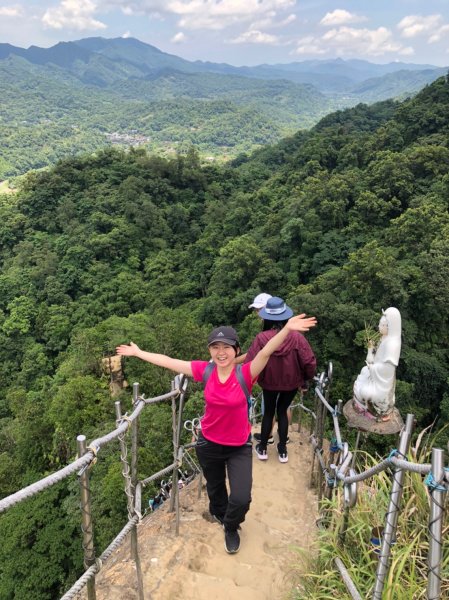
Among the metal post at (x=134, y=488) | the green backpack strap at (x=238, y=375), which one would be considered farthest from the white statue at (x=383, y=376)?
the metal post at (x=134, y=488)

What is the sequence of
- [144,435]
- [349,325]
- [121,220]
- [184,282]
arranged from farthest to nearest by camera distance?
[121,220] → [184,282] → [349,325] → [144,435]

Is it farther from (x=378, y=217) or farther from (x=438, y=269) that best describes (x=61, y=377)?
(x=378, y=217)

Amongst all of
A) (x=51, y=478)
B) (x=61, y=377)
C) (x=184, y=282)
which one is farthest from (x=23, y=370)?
(x=51, y=478)

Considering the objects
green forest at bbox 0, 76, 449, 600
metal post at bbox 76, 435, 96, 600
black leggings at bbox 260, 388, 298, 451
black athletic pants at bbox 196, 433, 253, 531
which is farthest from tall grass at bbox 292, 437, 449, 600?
green forest at bbox 0, 76, 449, 600

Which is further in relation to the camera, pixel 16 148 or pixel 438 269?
pixel 16 148

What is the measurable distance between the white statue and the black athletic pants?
74.4 inches

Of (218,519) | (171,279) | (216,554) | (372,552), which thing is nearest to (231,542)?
(216,554)

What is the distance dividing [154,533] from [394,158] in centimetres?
2507

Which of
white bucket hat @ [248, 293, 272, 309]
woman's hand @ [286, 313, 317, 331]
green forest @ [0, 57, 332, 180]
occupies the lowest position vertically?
white bucket hat @ [248, 293, 272, 309]

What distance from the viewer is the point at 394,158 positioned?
2414 cm

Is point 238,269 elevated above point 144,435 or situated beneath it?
elevated above

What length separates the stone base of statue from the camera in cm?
413

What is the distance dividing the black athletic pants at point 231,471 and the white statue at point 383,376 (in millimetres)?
1889

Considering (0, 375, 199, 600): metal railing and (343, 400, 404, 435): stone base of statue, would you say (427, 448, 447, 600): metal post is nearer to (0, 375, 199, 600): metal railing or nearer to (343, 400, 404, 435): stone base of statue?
(0, 375, 199, 600): metal railing
